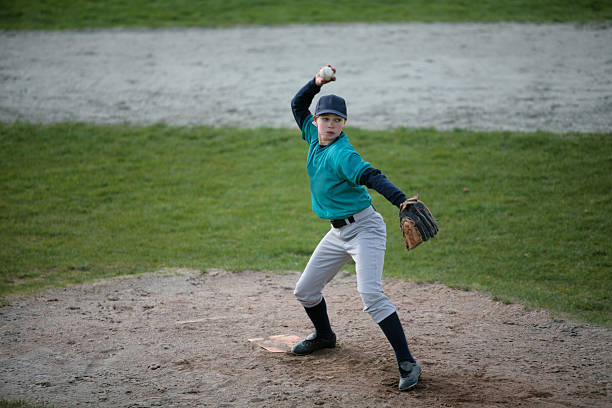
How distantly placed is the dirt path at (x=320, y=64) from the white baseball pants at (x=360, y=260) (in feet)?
29.0

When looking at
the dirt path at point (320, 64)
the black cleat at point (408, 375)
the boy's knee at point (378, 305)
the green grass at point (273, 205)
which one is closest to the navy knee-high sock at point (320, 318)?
the boy's knee at point (378, 305)

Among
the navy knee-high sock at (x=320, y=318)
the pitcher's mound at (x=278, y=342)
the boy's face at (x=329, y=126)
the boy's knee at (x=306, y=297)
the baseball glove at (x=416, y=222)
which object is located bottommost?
the pitcher's mound at (x=278, y=342)

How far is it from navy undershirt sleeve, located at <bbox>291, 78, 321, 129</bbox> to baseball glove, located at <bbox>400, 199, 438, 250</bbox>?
1544mm

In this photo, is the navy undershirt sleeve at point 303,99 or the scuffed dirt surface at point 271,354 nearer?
the scuffed dirt surface at point 271,354

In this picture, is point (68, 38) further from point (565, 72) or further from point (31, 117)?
point (565, 72)

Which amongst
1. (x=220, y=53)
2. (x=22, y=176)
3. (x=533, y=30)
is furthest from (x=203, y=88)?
(x=533, y=30)

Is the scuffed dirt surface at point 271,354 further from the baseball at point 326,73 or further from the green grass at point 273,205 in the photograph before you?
the baseball at point 326,73

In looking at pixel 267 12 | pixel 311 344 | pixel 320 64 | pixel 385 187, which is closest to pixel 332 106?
pixel 385 187

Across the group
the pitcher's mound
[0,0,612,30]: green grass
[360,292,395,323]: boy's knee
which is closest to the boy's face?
[360,292,395,323]: boy's knee

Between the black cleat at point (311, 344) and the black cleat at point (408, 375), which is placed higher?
the black cleat at point (408, 375)

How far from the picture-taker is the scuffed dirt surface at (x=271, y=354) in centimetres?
472

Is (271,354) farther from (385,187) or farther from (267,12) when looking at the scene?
(267,12)

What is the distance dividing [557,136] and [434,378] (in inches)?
357

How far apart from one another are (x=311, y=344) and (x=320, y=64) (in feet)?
39.9
